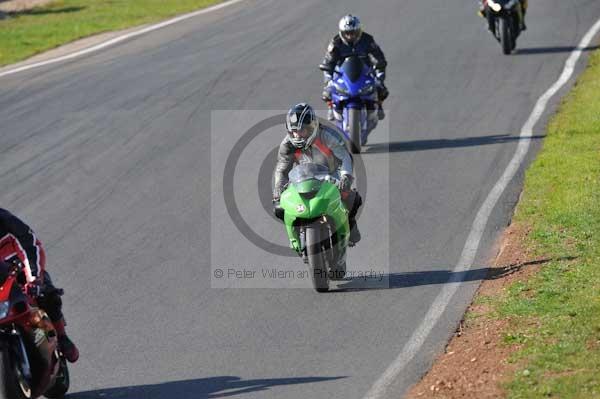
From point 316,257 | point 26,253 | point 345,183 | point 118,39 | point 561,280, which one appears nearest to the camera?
point 26,253

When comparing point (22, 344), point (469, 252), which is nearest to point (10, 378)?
point (22, 344)

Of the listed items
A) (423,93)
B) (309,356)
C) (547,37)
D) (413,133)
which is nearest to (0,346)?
(309,356)

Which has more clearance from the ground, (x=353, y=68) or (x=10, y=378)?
(x=10, y=378)

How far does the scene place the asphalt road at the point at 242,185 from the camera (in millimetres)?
9555

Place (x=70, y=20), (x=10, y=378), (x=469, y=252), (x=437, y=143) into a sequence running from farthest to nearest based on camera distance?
1. (x=70, y=20)
2. (x=437, y=143)
3. (x=469, y=252)
4. (x=10, y=378)

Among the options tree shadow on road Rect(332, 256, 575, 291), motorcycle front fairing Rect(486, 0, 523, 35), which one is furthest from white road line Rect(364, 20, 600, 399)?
motorcycle front fairing Rect(486, 0, 523, 35)

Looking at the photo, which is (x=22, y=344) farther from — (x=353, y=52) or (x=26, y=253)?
(x=353, y=52)

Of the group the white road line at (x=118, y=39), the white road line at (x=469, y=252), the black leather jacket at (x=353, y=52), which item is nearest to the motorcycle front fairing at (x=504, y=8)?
the white road line at (x=469, y=252)

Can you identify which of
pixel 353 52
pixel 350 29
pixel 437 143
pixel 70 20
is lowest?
pixel 70 20

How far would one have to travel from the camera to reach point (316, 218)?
10.9 metres

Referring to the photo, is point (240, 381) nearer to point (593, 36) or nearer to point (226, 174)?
point (226, 174)

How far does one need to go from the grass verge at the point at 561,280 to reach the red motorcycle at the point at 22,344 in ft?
10.8

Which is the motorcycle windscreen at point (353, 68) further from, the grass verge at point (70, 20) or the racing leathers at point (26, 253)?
the grass verge at point (70, 20)

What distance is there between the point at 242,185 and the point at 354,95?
2.22m
